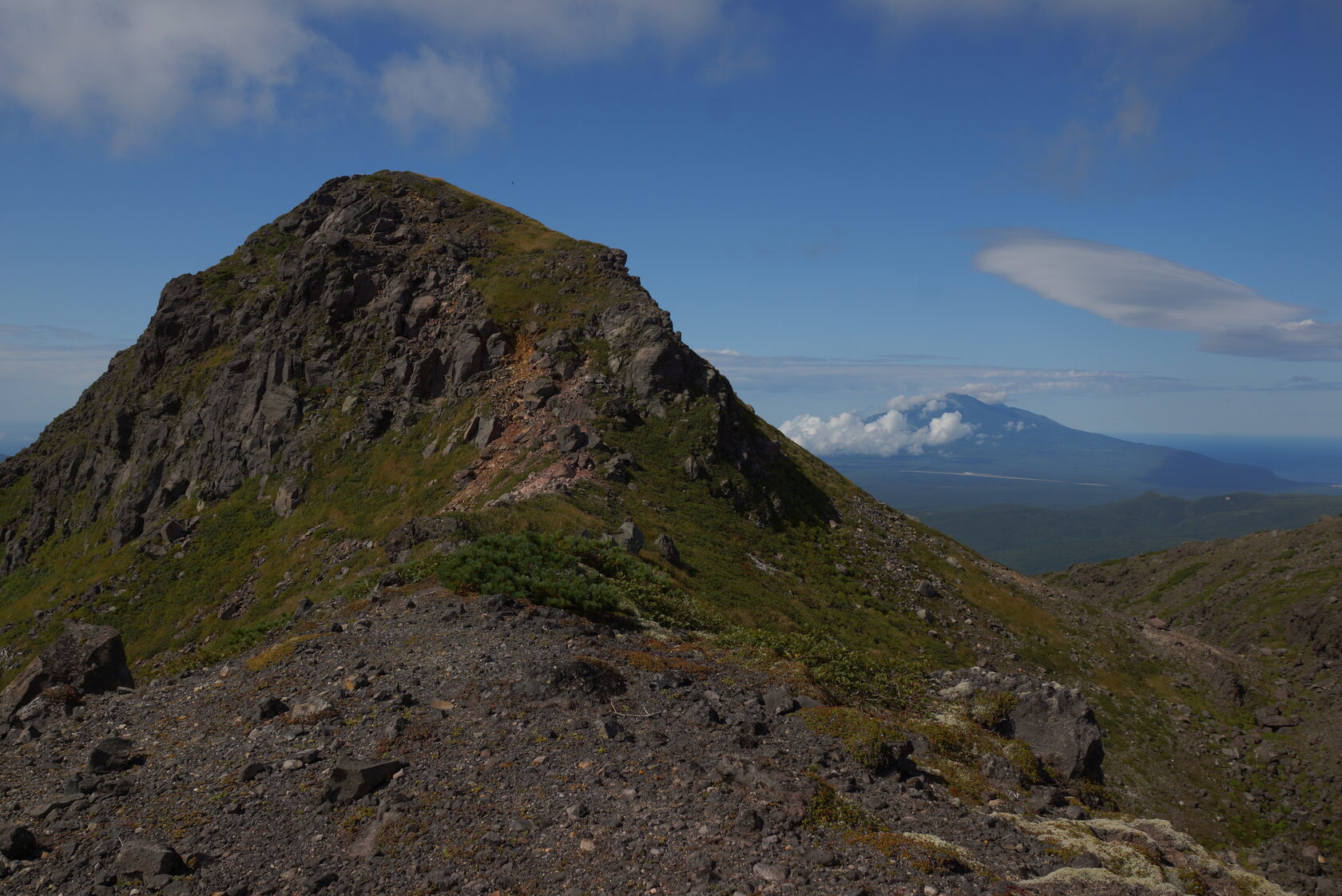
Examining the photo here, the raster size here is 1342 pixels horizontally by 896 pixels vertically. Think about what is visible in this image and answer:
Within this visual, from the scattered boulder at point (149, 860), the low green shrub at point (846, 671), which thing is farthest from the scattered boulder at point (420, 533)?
the scattered boulder at point (149, 860)

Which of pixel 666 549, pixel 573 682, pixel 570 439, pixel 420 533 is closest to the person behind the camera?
pixel 573 682

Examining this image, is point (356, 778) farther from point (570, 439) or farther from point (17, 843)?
point (570, 439)

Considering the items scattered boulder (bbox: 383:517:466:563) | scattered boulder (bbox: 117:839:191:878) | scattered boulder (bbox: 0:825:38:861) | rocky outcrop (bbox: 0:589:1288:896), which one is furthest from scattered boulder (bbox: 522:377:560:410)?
scattered boulder (bbox: 117:839:191:878)

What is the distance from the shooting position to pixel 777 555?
44.9 meters

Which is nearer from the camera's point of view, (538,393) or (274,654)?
(274,654)

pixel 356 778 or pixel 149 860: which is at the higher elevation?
pixel 356 778

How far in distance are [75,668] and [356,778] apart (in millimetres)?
10520

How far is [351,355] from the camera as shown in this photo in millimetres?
64062

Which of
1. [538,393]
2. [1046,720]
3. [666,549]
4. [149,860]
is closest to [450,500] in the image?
[538,393]

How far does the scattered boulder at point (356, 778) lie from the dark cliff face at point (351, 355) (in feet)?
119

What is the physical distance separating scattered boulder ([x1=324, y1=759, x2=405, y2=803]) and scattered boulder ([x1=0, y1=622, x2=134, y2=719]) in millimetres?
9404

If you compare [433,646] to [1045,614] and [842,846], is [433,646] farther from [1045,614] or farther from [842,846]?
[1045,614]

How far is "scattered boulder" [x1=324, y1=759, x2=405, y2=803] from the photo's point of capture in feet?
34.9


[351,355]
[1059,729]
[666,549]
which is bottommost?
[1059,729]
